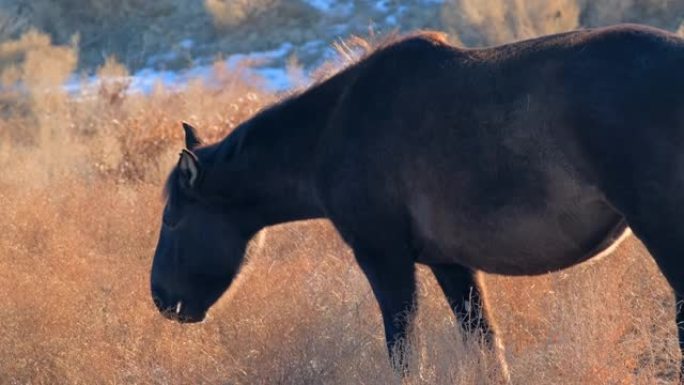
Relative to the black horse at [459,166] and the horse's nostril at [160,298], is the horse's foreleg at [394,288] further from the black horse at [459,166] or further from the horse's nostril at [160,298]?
the horse's nostril at [160,298]

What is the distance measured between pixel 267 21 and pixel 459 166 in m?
23.7

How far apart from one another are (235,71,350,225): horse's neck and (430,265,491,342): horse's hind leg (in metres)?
0.81

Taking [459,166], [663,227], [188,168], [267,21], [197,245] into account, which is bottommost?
[267,21]

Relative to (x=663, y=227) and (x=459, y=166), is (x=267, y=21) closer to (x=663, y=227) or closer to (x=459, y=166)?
(x=459, y=166)

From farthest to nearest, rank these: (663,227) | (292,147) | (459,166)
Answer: (292,147) < (459,166) < (663,227)

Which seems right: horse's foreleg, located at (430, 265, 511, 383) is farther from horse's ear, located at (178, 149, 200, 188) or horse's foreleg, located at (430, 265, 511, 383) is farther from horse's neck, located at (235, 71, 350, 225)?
horse's ear, located at (178, 149, 200, 188)

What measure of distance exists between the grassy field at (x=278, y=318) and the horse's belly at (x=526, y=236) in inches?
15.2

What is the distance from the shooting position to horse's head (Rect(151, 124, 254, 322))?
6.68 metres

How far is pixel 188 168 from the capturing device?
21.4 feet

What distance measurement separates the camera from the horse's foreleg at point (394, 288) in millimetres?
5680

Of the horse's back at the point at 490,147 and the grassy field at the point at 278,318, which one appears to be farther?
the grassy field at the point at 278,318

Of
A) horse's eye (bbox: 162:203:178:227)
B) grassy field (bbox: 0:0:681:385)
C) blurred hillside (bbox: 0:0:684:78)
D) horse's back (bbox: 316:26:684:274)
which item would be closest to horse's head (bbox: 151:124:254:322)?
horse's eye (bbox: 162:203:178:227)

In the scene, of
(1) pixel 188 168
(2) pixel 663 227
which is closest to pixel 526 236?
(2) pixel 663 227

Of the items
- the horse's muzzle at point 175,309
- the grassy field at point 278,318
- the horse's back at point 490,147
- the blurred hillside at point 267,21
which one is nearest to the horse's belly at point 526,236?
the horse's back at point 490,147
